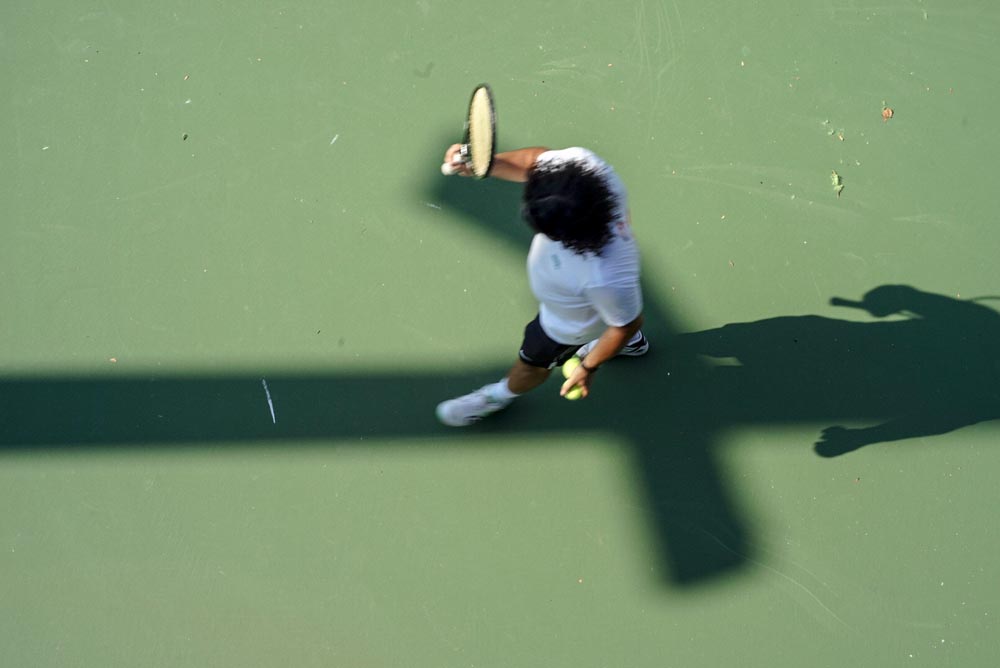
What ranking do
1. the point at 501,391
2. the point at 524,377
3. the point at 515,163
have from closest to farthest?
the point at 515,163 → the point at 524,377 → the point at 501,391

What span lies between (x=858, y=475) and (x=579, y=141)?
67.3 inches

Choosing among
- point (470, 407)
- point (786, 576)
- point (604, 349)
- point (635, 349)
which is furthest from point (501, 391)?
point (786, 576)

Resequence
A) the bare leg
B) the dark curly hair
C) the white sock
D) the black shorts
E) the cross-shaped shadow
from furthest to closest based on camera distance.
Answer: the cross-shaped shadow → the white sock → the bare leg → the black shorts → the dark curly hair

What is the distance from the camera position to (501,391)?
2.87 metres

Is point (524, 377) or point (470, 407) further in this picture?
point (470, 407)

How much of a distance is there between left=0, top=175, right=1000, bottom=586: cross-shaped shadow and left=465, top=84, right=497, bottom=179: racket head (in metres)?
0.91

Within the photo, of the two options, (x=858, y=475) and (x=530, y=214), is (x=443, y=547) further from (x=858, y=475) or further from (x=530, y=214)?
(x=858, y=475)

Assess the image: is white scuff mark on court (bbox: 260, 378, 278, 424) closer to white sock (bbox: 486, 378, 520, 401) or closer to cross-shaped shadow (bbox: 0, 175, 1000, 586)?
cross-shaped shadow (bbox: 0, 175, 1000, 586)

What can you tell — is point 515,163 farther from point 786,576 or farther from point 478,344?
point 786,576

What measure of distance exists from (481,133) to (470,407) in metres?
0.98

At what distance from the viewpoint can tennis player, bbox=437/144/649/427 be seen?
2.04 m

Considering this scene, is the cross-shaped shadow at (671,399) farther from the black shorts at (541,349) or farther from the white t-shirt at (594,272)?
the white t-shirt at (594,272)

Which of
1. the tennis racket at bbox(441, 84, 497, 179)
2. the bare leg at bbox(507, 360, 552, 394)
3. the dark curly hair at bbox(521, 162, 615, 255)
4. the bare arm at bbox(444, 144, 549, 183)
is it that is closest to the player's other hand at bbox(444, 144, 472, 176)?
the tennis racket at bbox(441, 84, 497, 179)

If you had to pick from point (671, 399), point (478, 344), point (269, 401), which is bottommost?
point (671, 399)
